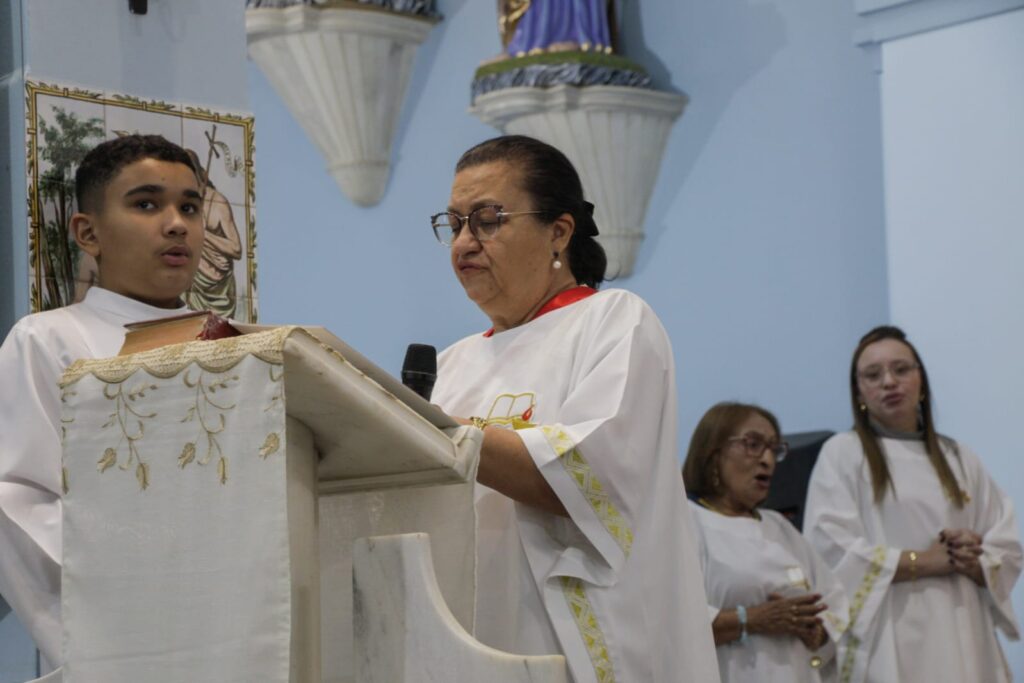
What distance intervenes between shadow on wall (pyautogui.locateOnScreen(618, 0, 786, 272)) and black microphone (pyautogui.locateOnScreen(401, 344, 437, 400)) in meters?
5.75

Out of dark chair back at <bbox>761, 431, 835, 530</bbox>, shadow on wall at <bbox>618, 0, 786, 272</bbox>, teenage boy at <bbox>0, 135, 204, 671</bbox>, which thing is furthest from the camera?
shadow on wall at <bbox>618, 0, 786, 272</bbox>

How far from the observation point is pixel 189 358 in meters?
2.16

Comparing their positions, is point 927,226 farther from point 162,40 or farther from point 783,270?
point 162,40

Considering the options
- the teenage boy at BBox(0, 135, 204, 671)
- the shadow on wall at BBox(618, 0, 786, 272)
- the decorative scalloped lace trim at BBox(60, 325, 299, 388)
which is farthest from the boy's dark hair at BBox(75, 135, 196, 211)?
the shadow on wall at BBox(618, 0, 786, 272)

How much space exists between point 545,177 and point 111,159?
901 millimetres

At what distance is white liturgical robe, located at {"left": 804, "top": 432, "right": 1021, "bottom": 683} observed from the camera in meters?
5.90

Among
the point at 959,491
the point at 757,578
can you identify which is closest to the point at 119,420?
the point at 757,578

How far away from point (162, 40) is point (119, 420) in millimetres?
1658

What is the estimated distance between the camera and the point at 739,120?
8.27 metres

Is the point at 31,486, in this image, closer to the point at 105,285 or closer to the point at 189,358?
the point at 105,285

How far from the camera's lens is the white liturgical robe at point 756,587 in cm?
551

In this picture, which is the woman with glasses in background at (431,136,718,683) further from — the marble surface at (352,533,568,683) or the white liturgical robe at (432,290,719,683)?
the marble surface at (352,533,568,683)

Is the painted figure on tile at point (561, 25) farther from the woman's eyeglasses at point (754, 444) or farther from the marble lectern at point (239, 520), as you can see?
the marble lectern at point (239, 520)

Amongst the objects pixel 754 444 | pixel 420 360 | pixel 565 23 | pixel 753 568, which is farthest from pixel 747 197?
pixel 420 360
